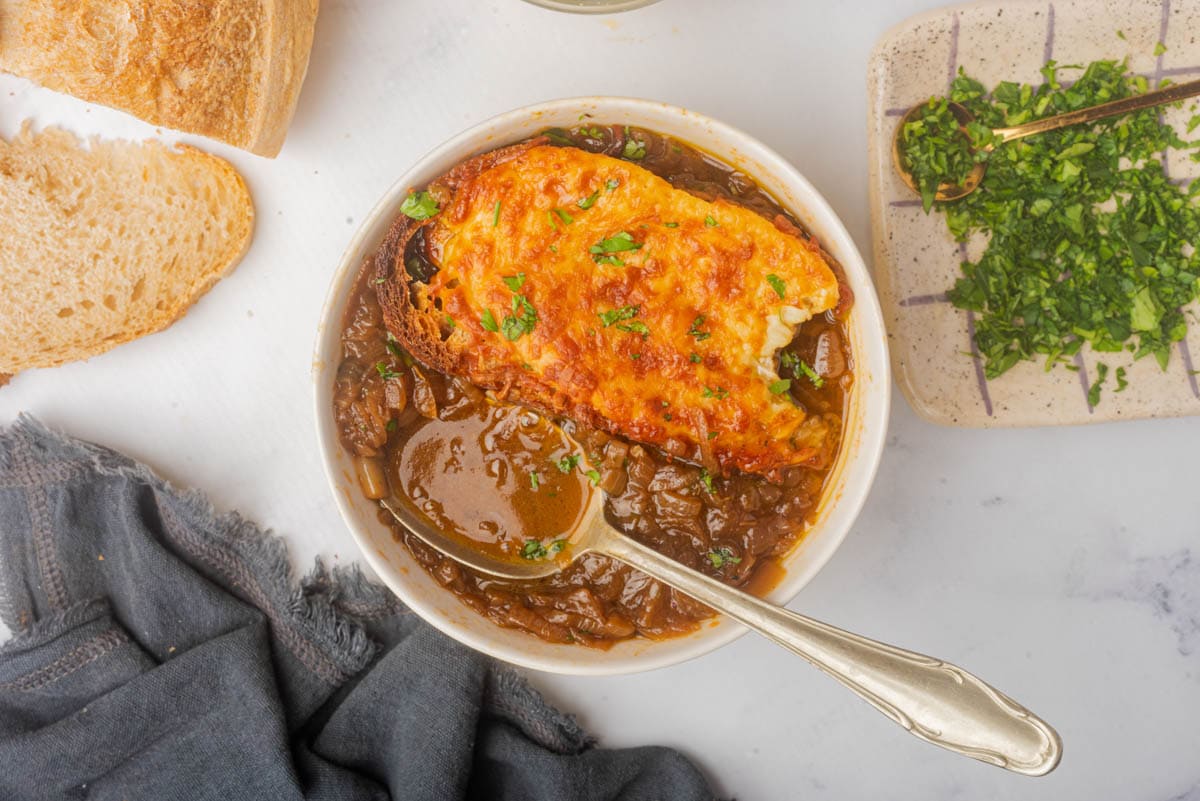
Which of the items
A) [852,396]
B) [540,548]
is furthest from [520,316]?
[852,396]

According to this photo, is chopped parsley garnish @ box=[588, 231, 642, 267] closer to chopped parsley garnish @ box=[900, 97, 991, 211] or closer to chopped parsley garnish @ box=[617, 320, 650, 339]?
chopped parsley garnish @ box=[617, 320, 650, 339]

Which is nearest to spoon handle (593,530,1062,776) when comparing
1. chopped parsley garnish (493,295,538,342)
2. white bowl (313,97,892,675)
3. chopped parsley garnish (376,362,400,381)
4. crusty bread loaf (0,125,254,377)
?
white bowl (313,97,892,675)

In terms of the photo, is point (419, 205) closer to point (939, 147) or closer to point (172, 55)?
point (172, 55)

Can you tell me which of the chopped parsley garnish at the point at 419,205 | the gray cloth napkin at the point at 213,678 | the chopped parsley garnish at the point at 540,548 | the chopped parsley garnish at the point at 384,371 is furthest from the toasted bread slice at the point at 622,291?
the gray cloth napkin at the point at 213,678

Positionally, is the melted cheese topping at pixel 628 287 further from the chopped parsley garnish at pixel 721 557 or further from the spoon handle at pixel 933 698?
the spoon handle at pixel 933 698

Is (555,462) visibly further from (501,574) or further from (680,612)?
(680,612)

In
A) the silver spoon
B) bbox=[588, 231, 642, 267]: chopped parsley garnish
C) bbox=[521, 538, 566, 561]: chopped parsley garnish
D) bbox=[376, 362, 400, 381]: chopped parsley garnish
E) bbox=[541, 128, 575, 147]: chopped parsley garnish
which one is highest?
A: bbox=[541, 128, 575, 147]: chopped parsley garnish
